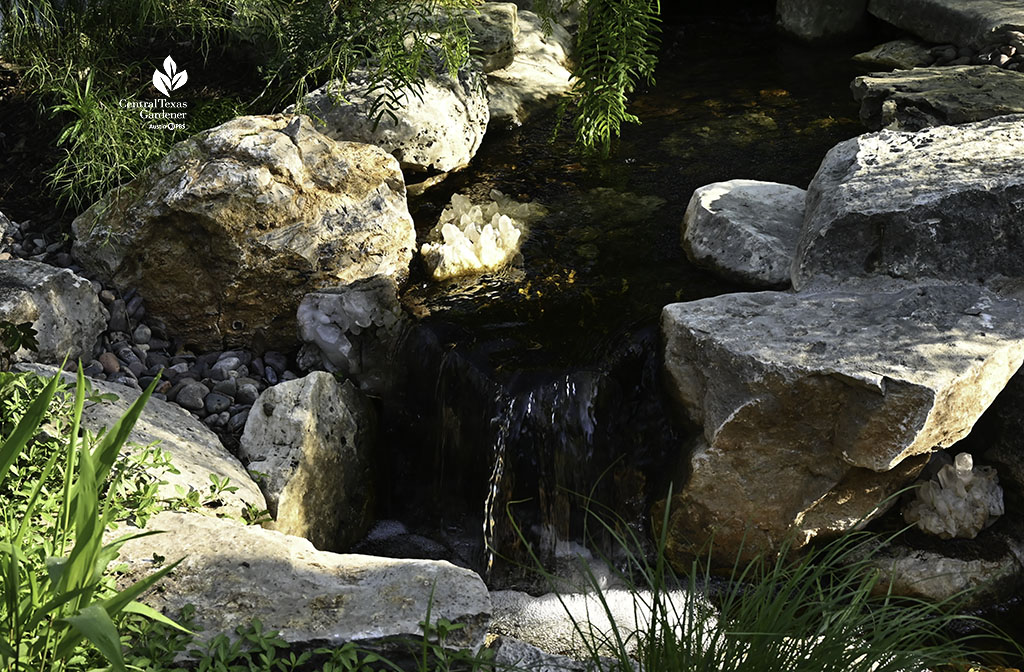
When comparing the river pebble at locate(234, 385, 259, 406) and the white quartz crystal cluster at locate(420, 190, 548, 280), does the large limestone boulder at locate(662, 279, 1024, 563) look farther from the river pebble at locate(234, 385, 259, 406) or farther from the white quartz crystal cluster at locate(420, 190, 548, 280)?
the river pebble at locate(234, 385, 259, 406)

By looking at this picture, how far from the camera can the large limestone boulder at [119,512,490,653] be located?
2217mm

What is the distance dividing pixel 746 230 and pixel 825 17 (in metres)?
4.16

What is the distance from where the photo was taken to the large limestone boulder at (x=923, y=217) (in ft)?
11.3

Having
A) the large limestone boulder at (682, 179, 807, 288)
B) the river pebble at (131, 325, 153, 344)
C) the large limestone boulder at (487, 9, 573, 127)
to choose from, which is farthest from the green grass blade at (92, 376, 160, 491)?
the large limestone boulder at (487, 9, 573, 127)

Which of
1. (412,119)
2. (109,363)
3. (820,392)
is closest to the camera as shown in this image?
(820,392)

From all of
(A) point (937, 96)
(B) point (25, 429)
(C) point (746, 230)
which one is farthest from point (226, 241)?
(A) point (937, 96)

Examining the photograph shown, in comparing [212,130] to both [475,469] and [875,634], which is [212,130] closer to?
[475,469]

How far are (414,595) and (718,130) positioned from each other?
416 cm

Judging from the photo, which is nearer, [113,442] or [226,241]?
[113,442]

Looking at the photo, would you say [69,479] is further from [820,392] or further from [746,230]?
[746,230]

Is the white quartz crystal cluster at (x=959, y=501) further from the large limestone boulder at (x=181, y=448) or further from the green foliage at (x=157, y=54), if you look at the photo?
the green foliage at (x=157, y=54)

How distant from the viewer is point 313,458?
3408mm

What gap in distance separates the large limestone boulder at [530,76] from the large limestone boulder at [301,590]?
359cm

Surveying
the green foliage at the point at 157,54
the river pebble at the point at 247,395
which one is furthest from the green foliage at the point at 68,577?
the green foliage at the point at 157,54
